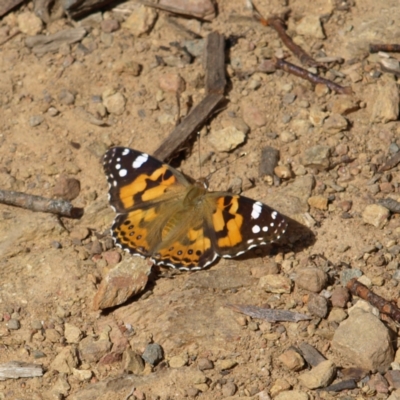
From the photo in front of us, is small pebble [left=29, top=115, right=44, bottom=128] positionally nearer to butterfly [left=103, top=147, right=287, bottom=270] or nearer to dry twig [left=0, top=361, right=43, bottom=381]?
butterfly [left=103, top=147, right=287, bottom=270]

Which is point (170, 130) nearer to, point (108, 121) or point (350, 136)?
point (108, 121)

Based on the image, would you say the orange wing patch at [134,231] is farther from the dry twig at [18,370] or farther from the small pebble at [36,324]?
the dry twig at [18,370]

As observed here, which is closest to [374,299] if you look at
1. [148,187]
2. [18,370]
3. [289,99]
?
[148,187]

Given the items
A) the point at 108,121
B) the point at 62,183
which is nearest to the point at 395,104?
the point at 108,121

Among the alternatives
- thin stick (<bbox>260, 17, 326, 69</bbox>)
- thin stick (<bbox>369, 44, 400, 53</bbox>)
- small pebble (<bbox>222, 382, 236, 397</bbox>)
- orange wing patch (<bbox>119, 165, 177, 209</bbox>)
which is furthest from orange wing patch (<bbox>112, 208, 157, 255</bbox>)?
thin stick (<bbox>369, 44, 400, 53</bbox>)

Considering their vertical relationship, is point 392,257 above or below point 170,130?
below

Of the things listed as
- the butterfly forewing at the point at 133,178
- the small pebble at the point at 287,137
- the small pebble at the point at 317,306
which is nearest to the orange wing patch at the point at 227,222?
the butterfly forewing at the point at 133,178
